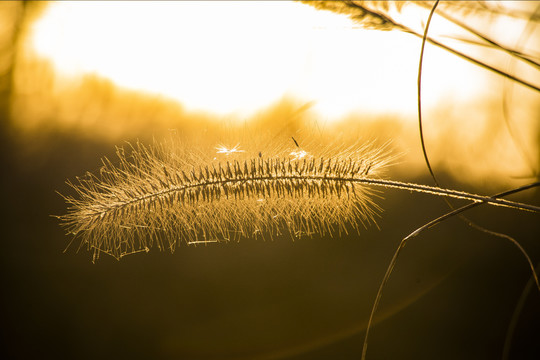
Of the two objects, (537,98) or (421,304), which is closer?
(537,98)

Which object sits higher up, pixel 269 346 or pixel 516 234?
pixel 516 234

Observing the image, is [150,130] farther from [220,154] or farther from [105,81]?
[220,154]

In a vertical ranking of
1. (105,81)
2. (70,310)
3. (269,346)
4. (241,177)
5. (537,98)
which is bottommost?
(269,346)

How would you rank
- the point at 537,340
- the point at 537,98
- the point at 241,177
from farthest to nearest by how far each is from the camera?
the point at 537,340
the point at 537,98
the point at 241,177

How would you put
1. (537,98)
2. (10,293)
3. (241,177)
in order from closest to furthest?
(241,177)
(537,98)
(10,293)

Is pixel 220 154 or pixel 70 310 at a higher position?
pixel 220 154

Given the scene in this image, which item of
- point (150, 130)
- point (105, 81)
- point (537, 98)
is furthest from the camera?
point (105, 81)

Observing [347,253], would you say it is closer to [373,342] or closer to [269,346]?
[373,342]

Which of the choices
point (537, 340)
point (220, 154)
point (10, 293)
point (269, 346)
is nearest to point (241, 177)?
point (220, 154)

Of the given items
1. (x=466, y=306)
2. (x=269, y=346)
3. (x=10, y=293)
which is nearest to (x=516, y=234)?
(x=466, y=306)
